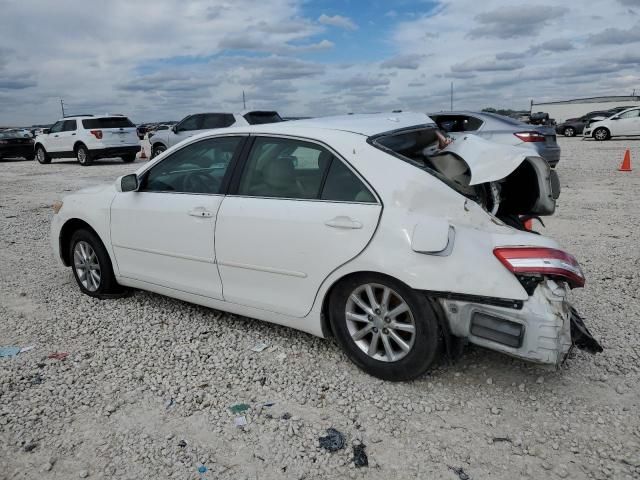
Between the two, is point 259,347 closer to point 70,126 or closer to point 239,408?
point 239,408

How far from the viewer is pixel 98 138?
1869 centimetres

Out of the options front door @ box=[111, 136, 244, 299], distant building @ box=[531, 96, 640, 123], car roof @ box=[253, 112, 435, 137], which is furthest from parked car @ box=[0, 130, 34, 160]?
distant building @ box=[531, 96, 640, 123]

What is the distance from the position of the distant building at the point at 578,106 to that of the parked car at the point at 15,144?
51522 millimetres

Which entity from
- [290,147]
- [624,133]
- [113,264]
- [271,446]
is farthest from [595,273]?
[624,133]

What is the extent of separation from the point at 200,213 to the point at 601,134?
25.4 metres

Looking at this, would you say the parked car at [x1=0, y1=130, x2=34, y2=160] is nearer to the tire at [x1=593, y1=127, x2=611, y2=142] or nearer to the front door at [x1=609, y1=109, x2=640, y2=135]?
the tire at [x1=593, y1=127, x2=611, y2=142]

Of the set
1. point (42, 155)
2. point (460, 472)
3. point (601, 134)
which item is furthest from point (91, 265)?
point (601, 134)

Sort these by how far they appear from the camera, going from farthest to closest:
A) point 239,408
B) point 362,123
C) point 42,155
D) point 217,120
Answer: point 42,155 < point 217,120 < point 362,123 < point 239,408

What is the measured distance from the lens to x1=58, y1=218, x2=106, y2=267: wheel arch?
15.5 ft

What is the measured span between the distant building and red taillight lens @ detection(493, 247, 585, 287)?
61257 millimetres

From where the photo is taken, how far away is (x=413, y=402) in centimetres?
298

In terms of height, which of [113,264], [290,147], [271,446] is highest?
[290,147]

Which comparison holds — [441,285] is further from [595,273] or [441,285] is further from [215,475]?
[595,273]

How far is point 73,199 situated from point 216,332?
1.99 m
